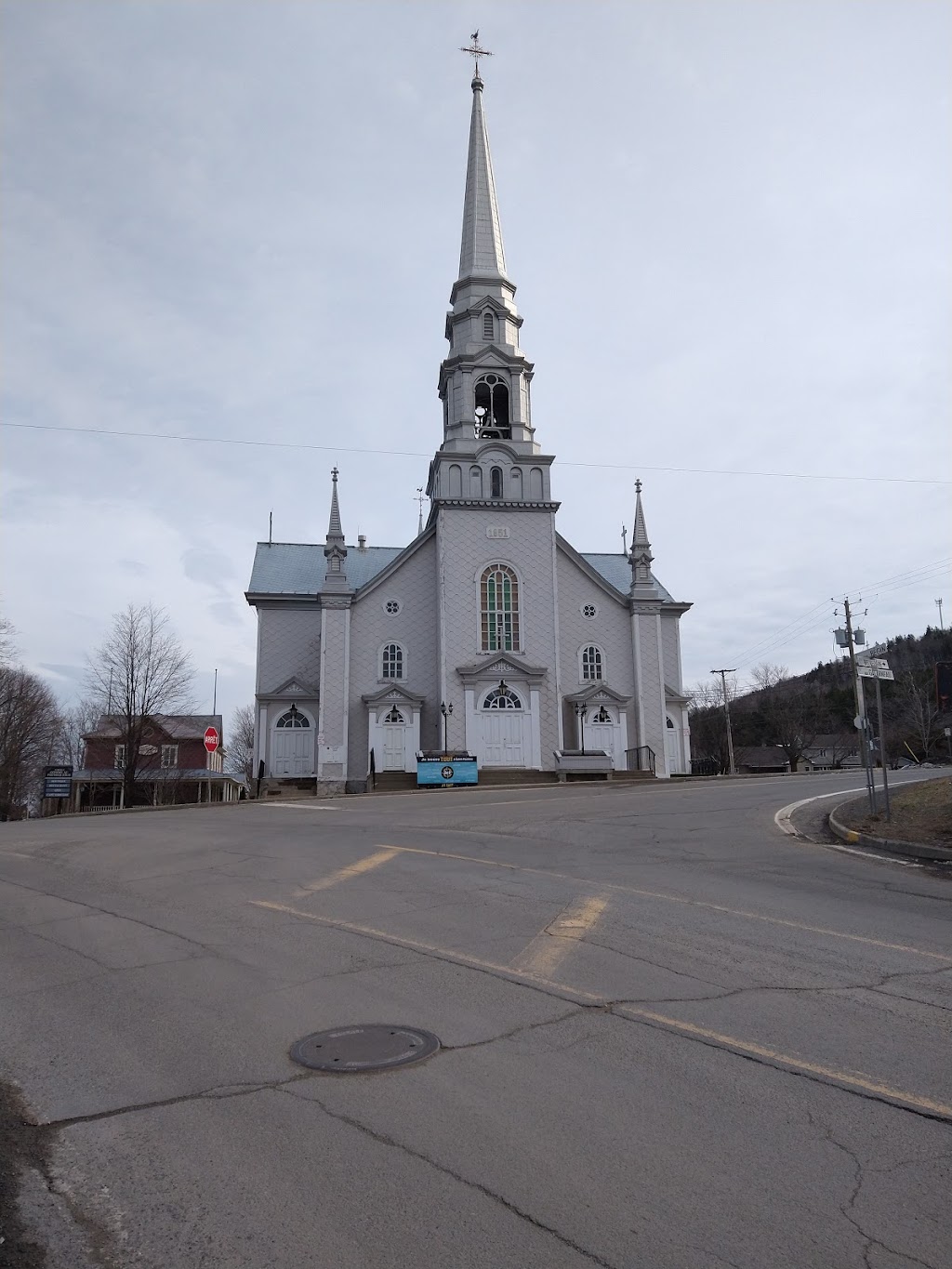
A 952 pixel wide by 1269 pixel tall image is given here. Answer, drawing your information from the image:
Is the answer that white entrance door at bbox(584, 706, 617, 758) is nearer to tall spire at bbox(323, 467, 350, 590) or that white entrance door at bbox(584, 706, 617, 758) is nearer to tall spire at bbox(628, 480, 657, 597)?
tall spire at bbox(628, 480, 657, 597)

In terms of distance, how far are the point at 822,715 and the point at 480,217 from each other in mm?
72707

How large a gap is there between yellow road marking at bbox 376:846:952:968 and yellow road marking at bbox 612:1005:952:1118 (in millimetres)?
2844

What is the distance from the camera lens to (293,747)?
39406mm

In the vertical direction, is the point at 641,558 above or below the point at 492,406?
below

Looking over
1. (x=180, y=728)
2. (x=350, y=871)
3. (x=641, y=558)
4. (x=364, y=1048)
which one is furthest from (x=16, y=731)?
(x=364, y=1048)

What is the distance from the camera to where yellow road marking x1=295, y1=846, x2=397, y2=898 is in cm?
1036

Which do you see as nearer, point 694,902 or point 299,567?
point 694,902

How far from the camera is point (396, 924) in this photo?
331 inches

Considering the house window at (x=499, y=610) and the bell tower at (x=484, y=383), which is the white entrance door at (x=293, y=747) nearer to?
the house window at (x=499, y=610)

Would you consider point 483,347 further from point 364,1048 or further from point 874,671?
point 364,1048

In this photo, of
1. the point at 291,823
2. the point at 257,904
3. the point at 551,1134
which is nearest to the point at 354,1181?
the point at 551,1134

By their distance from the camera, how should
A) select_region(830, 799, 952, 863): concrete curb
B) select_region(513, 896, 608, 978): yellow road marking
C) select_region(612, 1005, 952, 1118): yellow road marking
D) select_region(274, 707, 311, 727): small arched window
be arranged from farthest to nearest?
1. select_region(274, 707, 311, 727): small arched window
2. select_region(830, 799, 952, 863): concrete curb
3. select_region(513, 896, 608, 978): yellow road marking
4. select_region(612, 1005, 952, 1118): yellow road marking

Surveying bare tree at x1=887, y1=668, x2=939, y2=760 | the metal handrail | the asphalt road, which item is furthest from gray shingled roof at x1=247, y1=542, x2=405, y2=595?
bare tree at x1=887, y1=668, x2=939, y2=760

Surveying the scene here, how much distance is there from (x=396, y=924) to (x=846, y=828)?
995 centimetres
